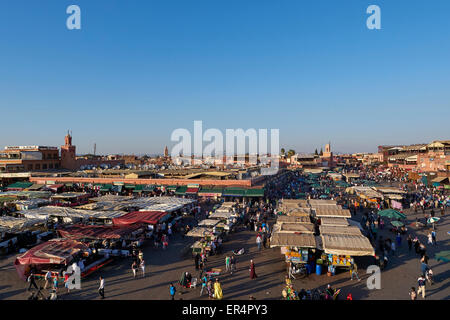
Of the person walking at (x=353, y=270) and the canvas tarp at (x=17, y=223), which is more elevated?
the canvas tarp at (x=17, y=223)

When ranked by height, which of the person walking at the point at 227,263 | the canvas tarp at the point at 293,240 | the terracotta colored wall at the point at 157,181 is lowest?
the person walking at the point at 227,263

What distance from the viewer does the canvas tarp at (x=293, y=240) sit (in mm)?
12227

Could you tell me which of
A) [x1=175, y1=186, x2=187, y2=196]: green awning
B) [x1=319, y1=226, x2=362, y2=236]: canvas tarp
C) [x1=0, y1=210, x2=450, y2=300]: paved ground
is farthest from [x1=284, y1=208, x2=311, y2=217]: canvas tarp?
[x1=175, y1=186, x2=187, y2=196]: green awning

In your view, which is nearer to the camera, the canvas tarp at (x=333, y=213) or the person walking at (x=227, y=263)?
the person walking at (x=227, y=263)

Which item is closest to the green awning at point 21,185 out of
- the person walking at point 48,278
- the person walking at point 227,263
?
the person walking at point 48,278

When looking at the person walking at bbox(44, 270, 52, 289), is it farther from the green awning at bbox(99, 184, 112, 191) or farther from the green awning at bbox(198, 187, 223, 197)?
the green awning at bbox(99, 184, 112, 191)

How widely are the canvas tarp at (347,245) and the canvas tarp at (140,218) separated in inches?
417

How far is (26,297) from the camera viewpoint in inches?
408

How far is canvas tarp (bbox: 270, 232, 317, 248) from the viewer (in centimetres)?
1223

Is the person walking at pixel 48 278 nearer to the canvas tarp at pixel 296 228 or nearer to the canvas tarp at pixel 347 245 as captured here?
the canvas tarp at pixel 296 228

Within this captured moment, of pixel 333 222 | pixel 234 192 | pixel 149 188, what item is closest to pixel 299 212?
pixel 333 222

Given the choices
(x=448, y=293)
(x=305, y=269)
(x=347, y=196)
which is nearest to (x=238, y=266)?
(x=305, y=269)

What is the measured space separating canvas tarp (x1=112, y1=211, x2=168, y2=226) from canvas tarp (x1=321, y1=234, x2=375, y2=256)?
34.8ft
